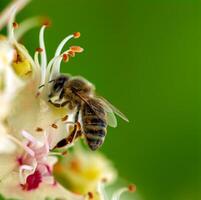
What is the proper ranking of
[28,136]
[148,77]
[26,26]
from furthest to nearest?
1. [148,77]
2. [26,26]
3. [28,136]

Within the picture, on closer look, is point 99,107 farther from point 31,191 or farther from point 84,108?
point 31,191

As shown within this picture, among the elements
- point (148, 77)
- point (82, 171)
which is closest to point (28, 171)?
point (82, 171)

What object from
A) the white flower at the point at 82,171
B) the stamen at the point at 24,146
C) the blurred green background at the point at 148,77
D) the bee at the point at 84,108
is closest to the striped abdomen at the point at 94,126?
the bee at the point at 84,108

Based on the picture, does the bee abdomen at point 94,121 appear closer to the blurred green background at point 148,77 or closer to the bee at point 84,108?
the bee at point 84,108

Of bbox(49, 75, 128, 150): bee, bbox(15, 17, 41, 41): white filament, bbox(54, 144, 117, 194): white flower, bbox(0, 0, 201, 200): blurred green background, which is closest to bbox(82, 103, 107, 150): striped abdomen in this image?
bbox(49, 75, 128, 150): bee

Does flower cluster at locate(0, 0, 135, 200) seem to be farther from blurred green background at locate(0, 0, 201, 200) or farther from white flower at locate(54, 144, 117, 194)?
blurred green background at locate(0, 0, 201, 200)

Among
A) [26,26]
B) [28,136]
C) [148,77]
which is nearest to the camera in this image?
[28,136]
